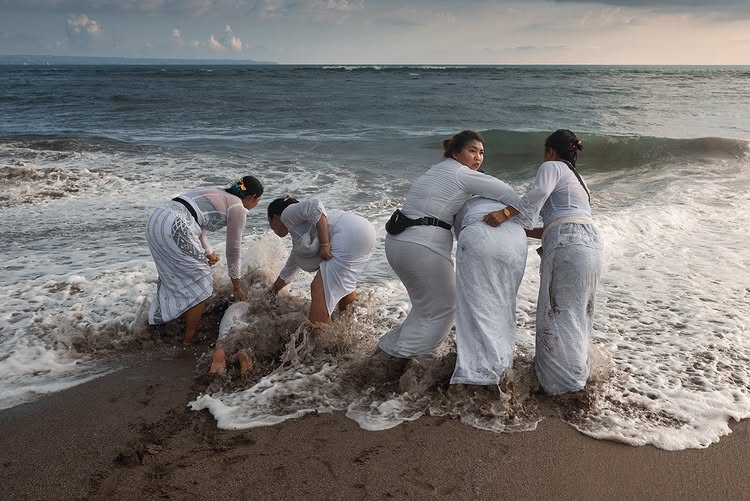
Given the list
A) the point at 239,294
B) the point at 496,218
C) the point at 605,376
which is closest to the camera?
the point at 496,218

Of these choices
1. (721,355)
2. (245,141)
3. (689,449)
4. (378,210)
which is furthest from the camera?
(245,141)

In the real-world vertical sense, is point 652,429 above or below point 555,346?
below

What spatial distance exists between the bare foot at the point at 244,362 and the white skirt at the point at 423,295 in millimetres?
1028

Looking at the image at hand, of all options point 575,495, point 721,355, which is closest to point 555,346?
point 575,495

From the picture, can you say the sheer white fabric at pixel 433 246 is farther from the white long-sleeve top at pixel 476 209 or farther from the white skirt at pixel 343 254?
the white skirt at pixel 343 254

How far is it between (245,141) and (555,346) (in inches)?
616

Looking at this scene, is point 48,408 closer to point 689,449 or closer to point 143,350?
point 143,350

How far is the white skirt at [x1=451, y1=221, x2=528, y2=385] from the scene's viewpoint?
356 cm

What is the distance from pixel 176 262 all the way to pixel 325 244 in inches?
48.8

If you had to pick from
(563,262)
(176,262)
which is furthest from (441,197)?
(176,262)

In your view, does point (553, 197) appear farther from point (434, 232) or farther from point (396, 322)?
point (396, 322)

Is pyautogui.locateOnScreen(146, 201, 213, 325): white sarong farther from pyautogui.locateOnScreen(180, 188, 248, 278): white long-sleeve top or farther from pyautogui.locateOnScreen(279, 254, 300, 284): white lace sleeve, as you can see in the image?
pyautogui.locateOnScreen(279, 254, 300, 284): white lace sleeve

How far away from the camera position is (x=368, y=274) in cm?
647

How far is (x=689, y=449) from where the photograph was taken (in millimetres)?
3400
